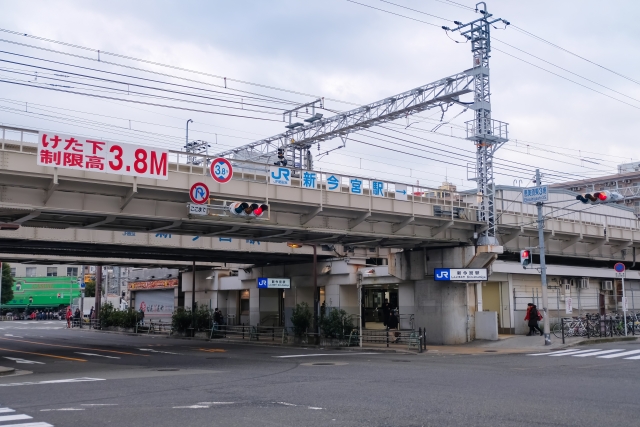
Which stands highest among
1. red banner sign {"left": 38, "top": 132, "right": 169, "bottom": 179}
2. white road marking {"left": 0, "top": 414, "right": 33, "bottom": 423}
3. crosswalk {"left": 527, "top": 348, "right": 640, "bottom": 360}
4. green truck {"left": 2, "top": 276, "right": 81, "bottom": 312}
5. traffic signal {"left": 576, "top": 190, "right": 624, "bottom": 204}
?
red banner sign {"left": 38, "top": 132, "right": 169, "bottom": 179}

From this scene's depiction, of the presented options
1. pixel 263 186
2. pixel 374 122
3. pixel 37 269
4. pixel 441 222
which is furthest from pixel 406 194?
pixel 37 269

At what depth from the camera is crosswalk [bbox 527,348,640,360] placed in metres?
22.8

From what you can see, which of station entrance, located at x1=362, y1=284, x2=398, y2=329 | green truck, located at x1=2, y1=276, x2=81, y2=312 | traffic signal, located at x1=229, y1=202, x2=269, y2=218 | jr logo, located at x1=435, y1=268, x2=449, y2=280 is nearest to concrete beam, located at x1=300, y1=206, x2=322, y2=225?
traffic signal, located at x1=229, y1=202, x2=269, y2=218

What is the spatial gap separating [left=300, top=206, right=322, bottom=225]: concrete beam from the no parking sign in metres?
5.58

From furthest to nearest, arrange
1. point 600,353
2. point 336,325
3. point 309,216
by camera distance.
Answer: point 336,325 < point 309,216 < point 600,353

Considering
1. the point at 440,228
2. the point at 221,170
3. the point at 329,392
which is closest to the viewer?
the point at 329,392

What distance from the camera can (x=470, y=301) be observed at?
34375mm

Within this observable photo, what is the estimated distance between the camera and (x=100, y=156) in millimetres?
20406

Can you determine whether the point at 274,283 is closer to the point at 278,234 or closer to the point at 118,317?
the point at 278,234

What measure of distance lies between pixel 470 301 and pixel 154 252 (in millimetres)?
20472

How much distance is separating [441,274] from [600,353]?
33.2 ft

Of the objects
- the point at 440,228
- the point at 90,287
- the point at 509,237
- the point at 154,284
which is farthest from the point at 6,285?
the point at 440,228

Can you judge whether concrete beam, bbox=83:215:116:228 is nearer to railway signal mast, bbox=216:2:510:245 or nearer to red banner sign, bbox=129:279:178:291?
railway signal mast, bbox=216:2:510:245

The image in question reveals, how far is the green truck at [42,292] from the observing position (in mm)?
90875
